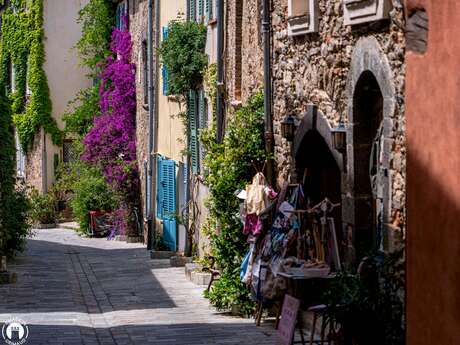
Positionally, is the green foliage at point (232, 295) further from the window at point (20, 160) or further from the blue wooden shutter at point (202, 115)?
the window at point (20, 160)

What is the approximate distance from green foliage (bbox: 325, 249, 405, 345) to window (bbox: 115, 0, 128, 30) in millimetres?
22158

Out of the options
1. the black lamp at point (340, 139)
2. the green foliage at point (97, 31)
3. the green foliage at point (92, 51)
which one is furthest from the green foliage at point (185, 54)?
the green foliage at point (97, 31)

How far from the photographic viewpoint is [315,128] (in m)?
11.8

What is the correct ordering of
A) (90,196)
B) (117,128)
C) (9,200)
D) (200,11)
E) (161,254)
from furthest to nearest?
(90,196) → (117,128) → (161,254) → (9,200) → (200,11)

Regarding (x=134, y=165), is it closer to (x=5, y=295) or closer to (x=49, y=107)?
(x=49, y=107)

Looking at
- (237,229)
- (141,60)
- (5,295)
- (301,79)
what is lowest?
(5,295)

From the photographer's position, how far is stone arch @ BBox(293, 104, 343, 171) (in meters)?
11.1

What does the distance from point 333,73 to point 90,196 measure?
19.9m

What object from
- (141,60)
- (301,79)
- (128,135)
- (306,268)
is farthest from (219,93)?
(128,135)

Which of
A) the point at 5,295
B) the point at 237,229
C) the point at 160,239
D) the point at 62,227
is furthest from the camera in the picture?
the point at 62,227

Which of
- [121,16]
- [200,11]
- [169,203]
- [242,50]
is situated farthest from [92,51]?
[242,50]

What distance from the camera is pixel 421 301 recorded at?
5516mm

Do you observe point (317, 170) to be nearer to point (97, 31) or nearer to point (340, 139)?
point (340, 139)

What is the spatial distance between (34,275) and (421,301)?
1458 cm
